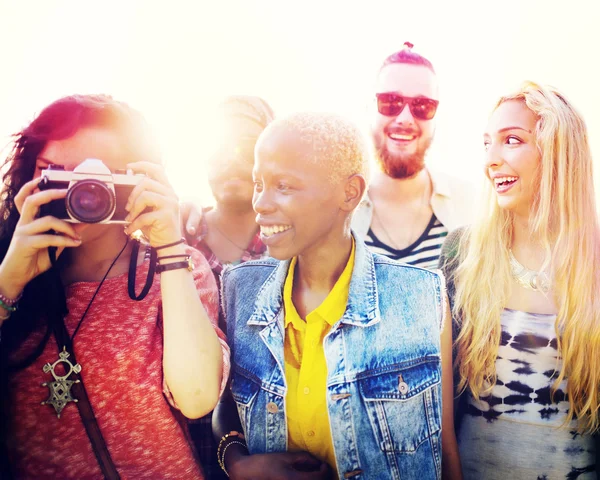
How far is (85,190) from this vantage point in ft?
5.68

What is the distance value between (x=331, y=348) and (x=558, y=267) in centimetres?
126

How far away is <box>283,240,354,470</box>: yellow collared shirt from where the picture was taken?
1.89 metres

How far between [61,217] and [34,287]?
355 mm

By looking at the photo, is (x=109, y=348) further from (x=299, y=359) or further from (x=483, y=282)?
(x=483, y=282)

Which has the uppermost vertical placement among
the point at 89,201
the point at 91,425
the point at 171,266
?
the point at 89,201

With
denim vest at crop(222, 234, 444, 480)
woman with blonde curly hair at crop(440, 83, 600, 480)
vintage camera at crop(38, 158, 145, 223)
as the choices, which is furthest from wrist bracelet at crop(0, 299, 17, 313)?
woman with blonde curly hair at crop(440, 83, 600, 480)

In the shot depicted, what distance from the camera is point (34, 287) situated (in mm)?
1928

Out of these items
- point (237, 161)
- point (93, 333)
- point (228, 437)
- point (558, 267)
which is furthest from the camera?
point (237, 161)

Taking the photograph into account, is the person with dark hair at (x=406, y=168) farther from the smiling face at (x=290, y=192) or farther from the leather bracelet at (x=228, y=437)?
the leather bracelet at (x=228, y=437)

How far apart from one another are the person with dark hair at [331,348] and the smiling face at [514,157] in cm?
77

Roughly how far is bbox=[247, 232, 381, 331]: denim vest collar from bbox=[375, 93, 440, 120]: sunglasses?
6.28ft

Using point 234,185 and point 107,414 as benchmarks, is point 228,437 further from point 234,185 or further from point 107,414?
point 234,185

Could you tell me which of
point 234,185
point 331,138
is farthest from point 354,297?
point 234,185

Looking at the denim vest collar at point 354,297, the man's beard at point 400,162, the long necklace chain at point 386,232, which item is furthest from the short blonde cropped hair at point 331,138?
the man's beard at point 400,162
